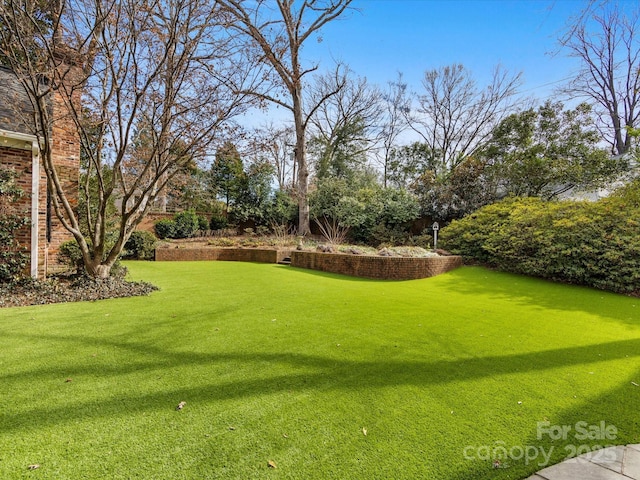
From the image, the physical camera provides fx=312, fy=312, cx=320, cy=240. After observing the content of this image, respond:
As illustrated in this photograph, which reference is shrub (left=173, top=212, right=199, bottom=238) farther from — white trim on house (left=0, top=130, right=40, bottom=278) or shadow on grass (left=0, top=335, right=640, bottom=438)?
shadow on grass (left=0, top=335, right=640, bottom=438)

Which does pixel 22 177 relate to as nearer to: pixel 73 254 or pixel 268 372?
pixel 73 254

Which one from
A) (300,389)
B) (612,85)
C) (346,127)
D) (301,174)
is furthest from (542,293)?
(612,85)

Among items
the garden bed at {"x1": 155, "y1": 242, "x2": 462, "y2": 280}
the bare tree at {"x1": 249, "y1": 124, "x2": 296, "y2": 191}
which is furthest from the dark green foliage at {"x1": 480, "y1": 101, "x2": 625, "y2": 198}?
the bare tree at {"x1": 249, "y1": 124, "x2": 296, "y2": 191}

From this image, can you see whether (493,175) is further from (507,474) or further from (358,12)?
(507,474)

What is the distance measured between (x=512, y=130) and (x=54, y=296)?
17.0 meters

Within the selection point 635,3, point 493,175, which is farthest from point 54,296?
point 493,175

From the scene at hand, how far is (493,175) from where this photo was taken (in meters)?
13.1

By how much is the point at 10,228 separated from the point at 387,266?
8.39m

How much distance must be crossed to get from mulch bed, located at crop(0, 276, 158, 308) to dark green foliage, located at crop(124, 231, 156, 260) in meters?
4.91

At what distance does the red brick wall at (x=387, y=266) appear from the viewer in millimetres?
8555

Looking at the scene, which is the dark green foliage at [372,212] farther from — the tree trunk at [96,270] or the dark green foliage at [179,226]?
the tree trunk at [96,270]

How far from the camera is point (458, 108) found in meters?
21.6

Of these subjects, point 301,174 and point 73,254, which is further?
point 301,174

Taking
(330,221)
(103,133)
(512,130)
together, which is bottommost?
(330,221)
